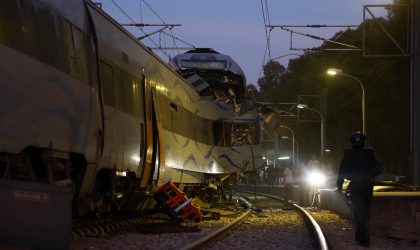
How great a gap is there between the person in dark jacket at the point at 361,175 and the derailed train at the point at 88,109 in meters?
3.74

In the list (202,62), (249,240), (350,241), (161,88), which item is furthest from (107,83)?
(202,62)

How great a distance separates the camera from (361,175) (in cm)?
1073

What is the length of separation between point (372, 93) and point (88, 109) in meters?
39.6

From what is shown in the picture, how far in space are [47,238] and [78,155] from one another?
2834 millimetres

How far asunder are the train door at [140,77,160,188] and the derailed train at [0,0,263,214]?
2cm

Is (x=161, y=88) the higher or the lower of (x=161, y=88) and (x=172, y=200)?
the higher

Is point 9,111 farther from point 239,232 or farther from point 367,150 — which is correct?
point 239,232

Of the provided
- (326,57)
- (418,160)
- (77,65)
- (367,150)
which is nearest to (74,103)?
(77,65)

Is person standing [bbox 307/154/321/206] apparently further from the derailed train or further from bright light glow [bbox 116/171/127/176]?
bright light glow [bbox 116/171/127/176]

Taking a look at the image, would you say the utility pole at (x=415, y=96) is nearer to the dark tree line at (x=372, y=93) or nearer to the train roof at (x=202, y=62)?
the train roof at (x=202, y=62)

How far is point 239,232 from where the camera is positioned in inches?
553

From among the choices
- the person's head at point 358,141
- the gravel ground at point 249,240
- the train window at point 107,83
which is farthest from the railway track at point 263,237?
the train window at point 107,83

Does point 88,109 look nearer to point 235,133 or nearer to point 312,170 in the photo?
point 235,133

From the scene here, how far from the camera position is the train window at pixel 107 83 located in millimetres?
10828
